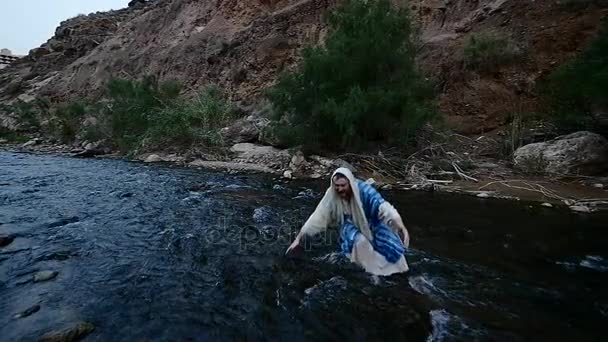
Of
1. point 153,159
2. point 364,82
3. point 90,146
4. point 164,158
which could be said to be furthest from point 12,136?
point 364,82

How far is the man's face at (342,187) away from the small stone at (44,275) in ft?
9.05

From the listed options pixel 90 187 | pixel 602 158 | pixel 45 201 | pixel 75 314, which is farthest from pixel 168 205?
pixel 602 158

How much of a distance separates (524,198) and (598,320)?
4.15 m

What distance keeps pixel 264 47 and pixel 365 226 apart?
666 inches

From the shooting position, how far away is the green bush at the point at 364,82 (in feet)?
29.9

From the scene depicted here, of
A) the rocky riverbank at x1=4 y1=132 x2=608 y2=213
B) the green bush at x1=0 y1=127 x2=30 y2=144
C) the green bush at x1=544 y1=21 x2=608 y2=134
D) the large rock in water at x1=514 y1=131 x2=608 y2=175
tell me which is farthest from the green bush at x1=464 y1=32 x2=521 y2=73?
the green bush at x1=0 y1=127 x2=30 y2=144

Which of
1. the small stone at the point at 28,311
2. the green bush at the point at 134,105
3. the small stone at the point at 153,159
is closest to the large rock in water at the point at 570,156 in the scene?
the small stone at the point at 28,311

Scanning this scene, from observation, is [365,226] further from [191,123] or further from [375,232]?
[191,123]

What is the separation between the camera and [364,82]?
984cm

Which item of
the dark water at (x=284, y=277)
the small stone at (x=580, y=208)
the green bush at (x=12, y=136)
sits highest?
the green bush at (x=12, y=136)

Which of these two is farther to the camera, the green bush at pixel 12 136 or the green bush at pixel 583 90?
the green bush at pixel 12 136

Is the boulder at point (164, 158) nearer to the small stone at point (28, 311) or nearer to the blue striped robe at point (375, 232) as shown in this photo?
the small stone at point (28, 311)

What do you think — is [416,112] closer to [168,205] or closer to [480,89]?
[480,89]

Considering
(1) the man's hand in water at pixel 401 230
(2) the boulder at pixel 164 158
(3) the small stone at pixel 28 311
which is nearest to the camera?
(3) the small stone at pixel 28 311
